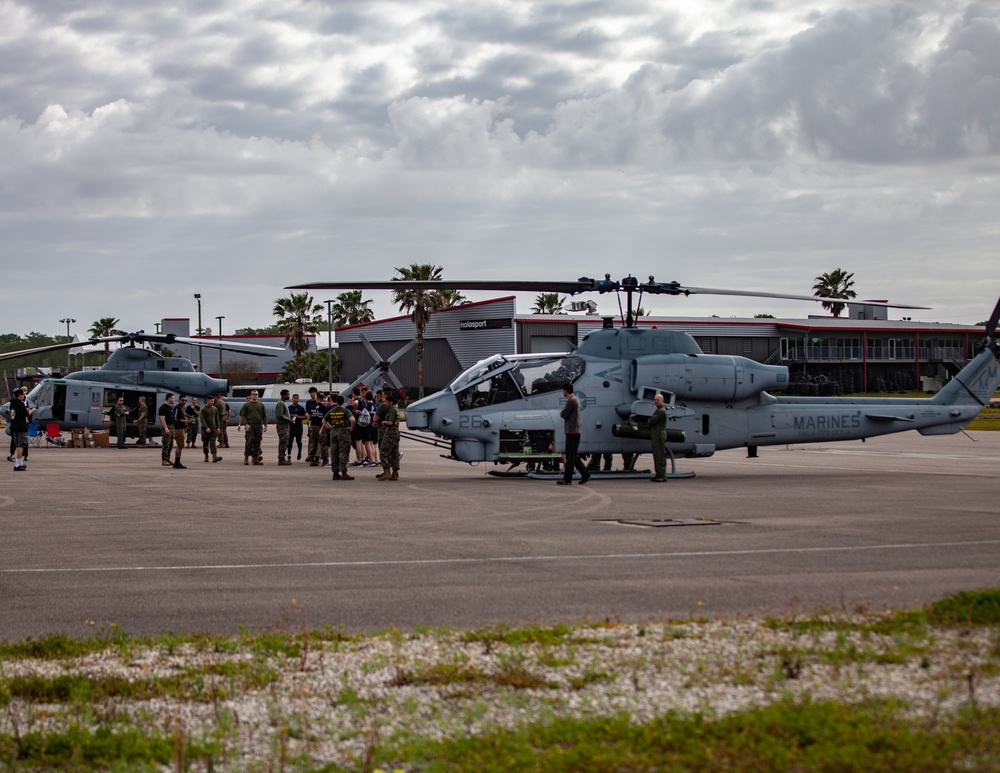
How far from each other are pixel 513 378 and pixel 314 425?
755 centimetres

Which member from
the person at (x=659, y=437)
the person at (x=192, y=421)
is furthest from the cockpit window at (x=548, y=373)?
the person at (x=192, y=421)

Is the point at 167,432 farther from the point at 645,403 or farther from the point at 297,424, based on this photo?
the point at 645,403

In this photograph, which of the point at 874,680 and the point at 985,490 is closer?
the point at 874,680

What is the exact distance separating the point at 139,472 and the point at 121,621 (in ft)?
55.0

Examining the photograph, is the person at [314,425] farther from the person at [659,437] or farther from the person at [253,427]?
the person at [659,437]

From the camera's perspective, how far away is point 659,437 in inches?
786

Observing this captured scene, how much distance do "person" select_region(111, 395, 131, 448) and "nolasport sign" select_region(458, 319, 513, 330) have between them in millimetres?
38424

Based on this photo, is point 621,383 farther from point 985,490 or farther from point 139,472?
point 139,472

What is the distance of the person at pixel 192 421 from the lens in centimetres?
3231

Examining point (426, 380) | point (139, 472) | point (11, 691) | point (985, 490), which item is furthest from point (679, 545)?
point (426, 380)

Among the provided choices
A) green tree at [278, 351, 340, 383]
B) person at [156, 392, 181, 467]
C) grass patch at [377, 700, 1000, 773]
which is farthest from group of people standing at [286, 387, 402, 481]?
A: green tree at [278, 351, 340, 383]

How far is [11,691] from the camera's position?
222 inches

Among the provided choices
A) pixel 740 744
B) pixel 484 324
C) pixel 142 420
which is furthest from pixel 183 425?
pixel 484 324

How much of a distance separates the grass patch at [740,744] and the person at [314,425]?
21.8 m
